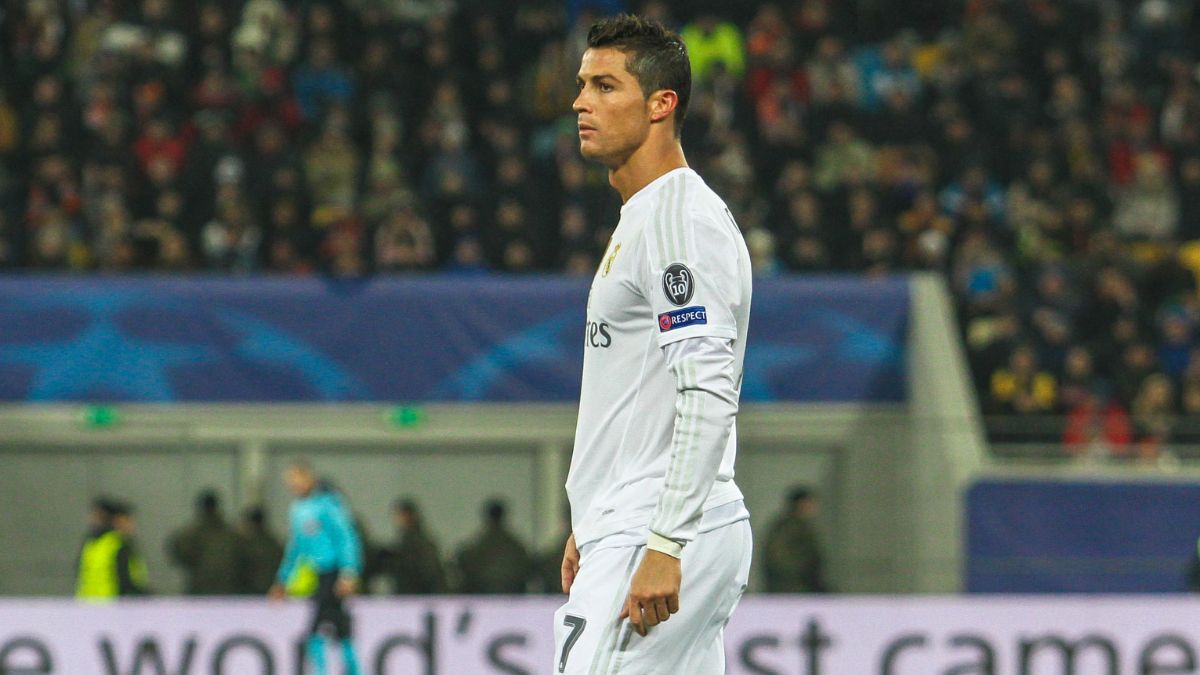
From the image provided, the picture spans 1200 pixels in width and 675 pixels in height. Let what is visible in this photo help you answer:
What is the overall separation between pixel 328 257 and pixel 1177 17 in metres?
8.68

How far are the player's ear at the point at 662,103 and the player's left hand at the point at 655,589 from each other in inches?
36.1

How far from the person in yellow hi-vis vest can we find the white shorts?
10326mm

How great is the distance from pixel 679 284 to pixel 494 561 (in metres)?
11.3

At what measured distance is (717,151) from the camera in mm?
16531

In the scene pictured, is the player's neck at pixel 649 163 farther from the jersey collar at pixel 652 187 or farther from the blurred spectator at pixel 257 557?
the blurred spectator at pixel 257 557

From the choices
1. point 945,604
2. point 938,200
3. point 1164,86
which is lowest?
point 945,604

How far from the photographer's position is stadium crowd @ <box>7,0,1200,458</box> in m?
16.0

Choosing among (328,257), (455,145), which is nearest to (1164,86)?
(455,145)

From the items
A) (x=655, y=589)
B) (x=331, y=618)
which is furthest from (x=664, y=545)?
(x=331, y=618)

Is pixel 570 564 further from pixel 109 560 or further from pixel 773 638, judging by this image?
pixel 109 560

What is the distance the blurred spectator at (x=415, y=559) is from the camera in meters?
15.2

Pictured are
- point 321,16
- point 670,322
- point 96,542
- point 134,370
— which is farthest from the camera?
point 321,16

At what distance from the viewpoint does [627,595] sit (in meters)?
4.06

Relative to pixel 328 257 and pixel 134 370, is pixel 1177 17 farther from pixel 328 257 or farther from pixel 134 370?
pixel 134 370
